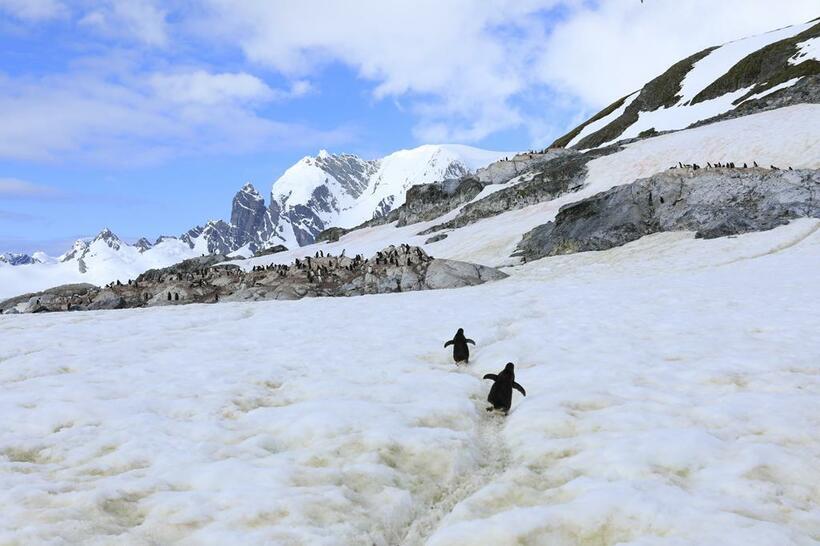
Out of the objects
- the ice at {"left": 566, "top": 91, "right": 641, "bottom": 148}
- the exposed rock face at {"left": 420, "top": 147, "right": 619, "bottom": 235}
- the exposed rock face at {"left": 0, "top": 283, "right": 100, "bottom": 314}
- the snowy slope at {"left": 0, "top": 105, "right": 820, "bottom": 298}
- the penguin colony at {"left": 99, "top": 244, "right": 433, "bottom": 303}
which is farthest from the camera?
the ice at {"left": 566, "top": 91, "right": 641, "bottom": 148}

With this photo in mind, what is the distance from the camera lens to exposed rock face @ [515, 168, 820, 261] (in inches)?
1372

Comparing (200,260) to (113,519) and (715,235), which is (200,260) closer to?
(715,235)

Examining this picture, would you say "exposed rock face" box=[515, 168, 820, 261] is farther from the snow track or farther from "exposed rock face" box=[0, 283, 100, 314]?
"exposed rock face" box=[0, 283, 100, 314]

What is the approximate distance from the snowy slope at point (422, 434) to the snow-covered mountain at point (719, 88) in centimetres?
5751

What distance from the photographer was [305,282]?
38344 millimetres

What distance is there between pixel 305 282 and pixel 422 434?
1162 inches

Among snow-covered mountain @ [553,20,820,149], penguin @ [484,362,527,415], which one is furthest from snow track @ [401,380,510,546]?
snow-covered mountain @ [553,20,820,149]

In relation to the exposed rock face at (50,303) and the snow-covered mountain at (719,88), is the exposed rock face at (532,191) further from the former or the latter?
the exposed rock face at (50,303)

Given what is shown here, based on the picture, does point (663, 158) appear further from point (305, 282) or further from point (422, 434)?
point (422, 434)

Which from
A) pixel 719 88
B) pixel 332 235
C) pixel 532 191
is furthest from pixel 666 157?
pixel 719 88

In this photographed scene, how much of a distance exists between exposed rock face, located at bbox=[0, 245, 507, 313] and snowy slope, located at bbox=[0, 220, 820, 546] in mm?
15663

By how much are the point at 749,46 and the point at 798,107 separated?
62.4 m

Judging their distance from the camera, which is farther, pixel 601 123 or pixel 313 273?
pixel 601 123

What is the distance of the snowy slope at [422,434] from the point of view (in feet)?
23.4
